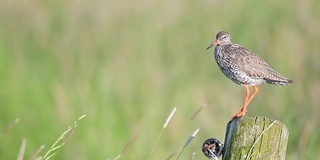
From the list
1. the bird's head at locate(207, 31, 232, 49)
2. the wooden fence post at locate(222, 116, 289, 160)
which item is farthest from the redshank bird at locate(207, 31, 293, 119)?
the wooden fence post at locate(222, 116, 289, 160)

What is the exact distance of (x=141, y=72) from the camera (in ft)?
33.6

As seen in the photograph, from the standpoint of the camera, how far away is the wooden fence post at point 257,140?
436 centimetres

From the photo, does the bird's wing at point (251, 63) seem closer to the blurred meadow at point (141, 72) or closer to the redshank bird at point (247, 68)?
the redshank bird at point (247, 68)

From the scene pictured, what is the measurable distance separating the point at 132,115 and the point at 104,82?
1.65 feet

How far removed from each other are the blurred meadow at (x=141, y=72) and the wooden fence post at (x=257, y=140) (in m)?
3.36

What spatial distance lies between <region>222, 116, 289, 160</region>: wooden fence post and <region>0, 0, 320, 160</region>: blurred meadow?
336cm

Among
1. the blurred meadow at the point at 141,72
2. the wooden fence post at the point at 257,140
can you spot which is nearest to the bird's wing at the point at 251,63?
the blurred meadow at the point at 141,72

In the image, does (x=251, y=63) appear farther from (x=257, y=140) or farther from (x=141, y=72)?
(x=141, y=72)

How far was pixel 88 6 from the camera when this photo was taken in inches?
495

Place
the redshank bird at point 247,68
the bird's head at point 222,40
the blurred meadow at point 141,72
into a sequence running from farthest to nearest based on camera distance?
the blurred meadow at point 141,72 → the bird's head at point 222,40 → the redshank bird at point 247,68

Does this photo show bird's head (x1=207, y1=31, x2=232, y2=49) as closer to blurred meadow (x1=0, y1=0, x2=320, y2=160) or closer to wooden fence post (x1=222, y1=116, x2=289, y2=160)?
blurred meadow (x1=0, y1=0, x2=320, y2=160)

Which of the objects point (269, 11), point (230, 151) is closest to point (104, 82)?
point (269, 11)

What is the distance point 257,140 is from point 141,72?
592 centimetres

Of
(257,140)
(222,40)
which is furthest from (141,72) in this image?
(257,140)
